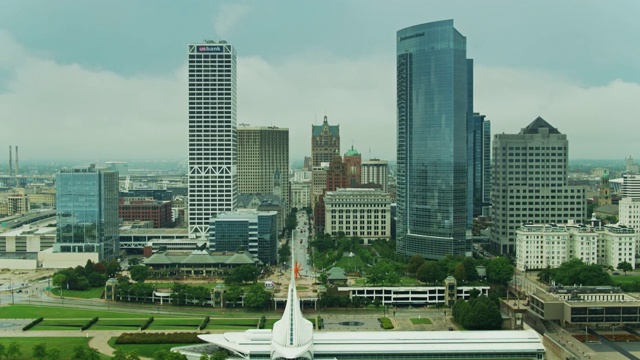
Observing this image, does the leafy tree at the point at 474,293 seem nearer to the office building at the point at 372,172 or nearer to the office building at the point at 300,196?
the office building at the point at 372,172

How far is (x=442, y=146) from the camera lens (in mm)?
39719

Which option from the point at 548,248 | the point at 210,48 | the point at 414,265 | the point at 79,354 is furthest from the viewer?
the point at 210,48

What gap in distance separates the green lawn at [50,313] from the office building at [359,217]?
24428 millimetres

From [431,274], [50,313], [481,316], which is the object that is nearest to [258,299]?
[50,313]

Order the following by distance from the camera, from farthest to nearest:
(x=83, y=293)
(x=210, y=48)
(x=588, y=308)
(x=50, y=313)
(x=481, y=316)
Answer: (x=210, y=48) → (x=83, y=293) → (x=50, y=313) → (x=481, y=316) → (x=588, y=308)

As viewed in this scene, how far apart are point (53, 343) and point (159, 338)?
3548mm

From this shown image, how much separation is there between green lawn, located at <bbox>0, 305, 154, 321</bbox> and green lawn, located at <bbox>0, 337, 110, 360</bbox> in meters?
3.13

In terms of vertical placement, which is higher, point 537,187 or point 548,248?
point 537,187

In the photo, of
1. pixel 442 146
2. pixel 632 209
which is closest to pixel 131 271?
pixel 442 146

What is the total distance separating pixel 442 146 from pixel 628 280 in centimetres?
1212

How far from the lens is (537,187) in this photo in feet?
137

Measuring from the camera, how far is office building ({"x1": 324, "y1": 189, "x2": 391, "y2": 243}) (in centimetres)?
5059

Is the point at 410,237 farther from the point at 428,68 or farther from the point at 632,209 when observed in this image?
the point at 632,209

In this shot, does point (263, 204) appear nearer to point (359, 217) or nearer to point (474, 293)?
point (359, 217)
